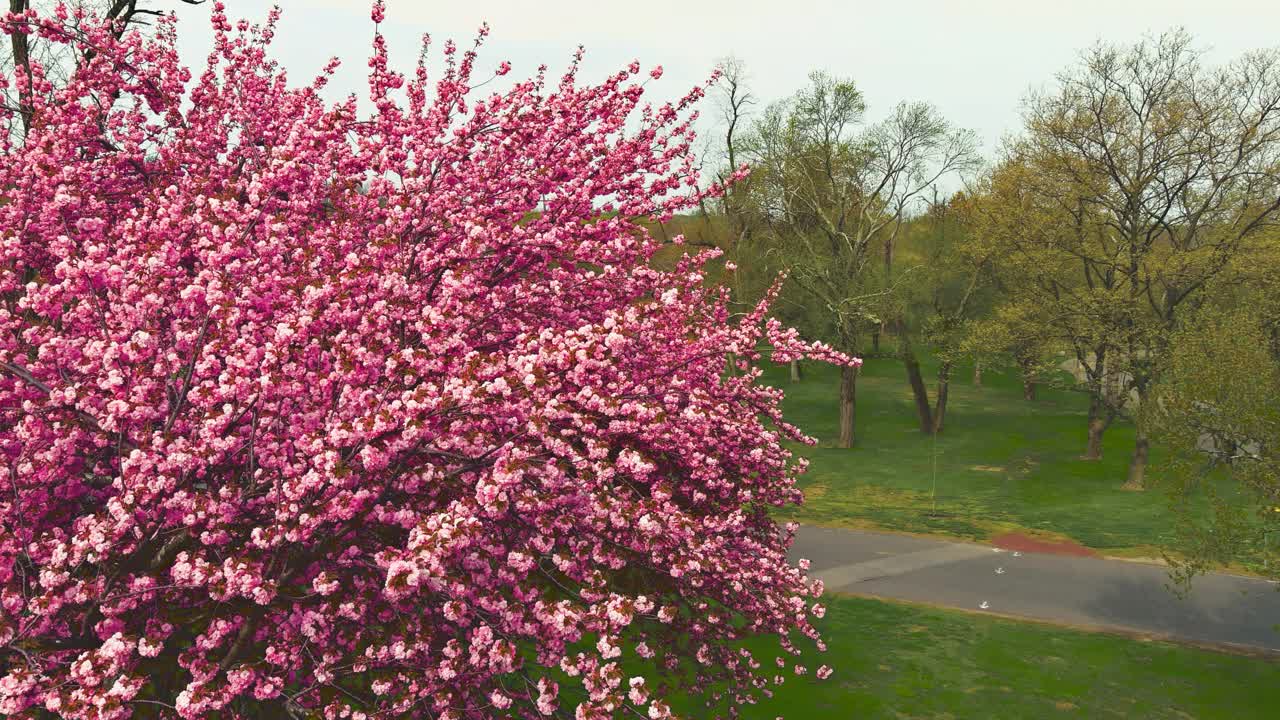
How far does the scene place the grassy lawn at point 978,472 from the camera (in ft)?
82.2

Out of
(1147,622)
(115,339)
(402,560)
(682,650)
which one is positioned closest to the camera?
(402,560)

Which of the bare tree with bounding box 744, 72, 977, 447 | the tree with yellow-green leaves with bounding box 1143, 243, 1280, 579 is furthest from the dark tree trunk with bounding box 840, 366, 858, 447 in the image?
the tree with yellow-green leaves with bounding box 1143, 243, 1280, 579

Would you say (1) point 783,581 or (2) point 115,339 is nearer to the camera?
(2) point 115,339

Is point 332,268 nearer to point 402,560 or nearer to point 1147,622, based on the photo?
point 402,560

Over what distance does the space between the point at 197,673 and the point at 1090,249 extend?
30.6m

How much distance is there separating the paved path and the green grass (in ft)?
3.75

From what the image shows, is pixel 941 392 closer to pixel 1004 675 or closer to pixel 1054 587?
pixel 1054 587

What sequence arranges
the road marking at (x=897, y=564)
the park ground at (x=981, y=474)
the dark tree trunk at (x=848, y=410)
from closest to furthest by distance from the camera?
the road marking at (x=897, y=564)
the park ground at (x=981, y=474)
the dark tree trunk at (x=848, y=410)

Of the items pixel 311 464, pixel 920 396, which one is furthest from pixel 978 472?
pixel 311 464

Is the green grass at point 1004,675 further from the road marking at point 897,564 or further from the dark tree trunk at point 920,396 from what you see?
the dark tree trunk at point 920,396

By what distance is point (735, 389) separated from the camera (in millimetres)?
11594

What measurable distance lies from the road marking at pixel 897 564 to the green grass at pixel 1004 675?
2521 millimetres

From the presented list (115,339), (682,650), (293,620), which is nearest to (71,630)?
(293,620)

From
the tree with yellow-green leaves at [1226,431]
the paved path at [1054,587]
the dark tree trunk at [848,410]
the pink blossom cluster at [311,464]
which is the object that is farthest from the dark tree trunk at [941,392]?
the pink blossom cluster at [311,464]
